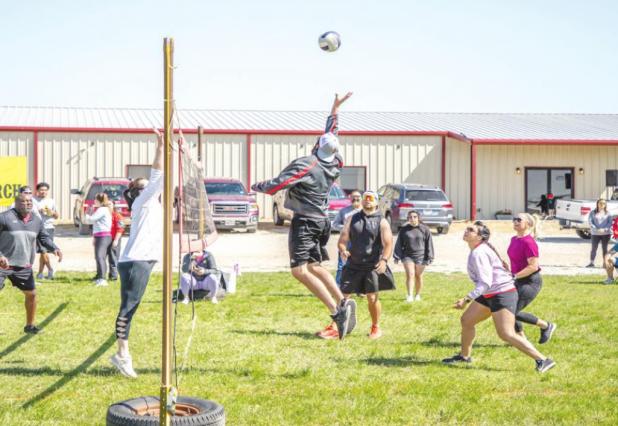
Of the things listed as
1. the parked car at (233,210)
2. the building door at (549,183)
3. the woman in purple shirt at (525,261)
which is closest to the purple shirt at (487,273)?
the woman in purple shirt at (525,261)

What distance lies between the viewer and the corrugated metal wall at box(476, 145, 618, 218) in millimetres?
37812

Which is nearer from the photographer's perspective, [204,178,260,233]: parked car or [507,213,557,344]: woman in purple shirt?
[507,213,557,344]: woman in purple shirt

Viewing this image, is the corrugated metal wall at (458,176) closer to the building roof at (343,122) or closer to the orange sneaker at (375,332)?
the building roof at (343,122)

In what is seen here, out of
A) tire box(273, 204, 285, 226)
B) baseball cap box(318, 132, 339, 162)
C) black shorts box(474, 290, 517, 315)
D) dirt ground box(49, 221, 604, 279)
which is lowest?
dirt ground box(49, 221, 604, 279)

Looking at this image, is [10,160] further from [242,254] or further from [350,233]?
[350,233]

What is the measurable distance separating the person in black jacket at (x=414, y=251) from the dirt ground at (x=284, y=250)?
5.25m

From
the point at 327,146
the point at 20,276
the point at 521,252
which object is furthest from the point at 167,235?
the point at 20,276

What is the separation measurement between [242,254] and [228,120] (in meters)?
17.7

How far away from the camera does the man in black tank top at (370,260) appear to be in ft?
34.1

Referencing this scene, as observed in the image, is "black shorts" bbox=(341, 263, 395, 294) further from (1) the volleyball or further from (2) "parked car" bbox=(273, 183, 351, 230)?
(2) "parked car" bbox=(273, 183, 351, 230)

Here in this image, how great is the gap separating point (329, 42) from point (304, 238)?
295cm

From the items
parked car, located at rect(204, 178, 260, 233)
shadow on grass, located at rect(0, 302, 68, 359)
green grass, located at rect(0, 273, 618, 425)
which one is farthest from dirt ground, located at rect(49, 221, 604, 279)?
green grass, located at rect(0, 273, 618, 425)

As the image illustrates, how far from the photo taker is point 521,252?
9.35 meters

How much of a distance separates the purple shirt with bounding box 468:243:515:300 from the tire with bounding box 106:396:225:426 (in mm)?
3161
